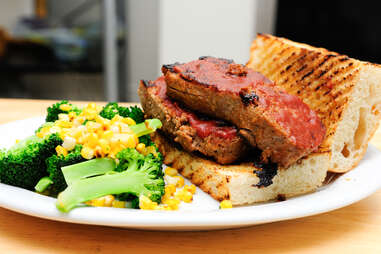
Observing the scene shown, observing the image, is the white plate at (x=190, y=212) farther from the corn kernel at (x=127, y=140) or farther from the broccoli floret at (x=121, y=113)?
the broccoli floret at (x=121, y=113)

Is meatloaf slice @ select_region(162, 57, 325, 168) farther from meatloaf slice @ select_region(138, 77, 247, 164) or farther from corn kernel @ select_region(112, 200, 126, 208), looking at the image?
corn kernel @ select_region(112, 200, 126, 208)

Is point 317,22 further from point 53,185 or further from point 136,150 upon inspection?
point 53,185

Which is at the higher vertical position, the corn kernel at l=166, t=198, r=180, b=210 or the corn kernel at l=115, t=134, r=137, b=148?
the corn kernel at l=115, t=134, r=137, b=148

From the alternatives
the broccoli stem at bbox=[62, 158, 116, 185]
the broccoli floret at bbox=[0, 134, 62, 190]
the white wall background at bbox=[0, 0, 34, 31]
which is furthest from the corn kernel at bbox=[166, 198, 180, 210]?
the white wall background at bbox=[0, 0, 34, 31]

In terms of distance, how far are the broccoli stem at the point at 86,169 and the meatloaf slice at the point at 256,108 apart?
0.72 meters

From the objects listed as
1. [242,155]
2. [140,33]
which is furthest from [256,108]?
[140,33]

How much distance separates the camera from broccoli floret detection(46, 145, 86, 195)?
2.23 metres

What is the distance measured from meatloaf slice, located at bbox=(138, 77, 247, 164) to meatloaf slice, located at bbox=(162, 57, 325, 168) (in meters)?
0.07

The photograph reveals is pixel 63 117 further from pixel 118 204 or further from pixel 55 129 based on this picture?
pixel 118 204

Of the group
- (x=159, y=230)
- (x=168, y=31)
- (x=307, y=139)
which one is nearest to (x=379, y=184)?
(x=307, y=139)

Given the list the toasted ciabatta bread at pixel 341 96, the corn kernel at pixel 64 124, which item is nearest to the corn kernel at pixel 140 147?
the corn kernel at pixel 64 124

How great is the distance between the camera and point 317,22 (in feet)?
23.0

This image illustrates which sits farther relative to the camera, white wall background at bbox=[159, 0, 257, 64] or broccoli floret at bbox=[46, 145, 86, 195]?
white wall background at bbox=[159, 0, 257, 64]

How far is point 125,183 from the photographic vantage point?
2150mm
